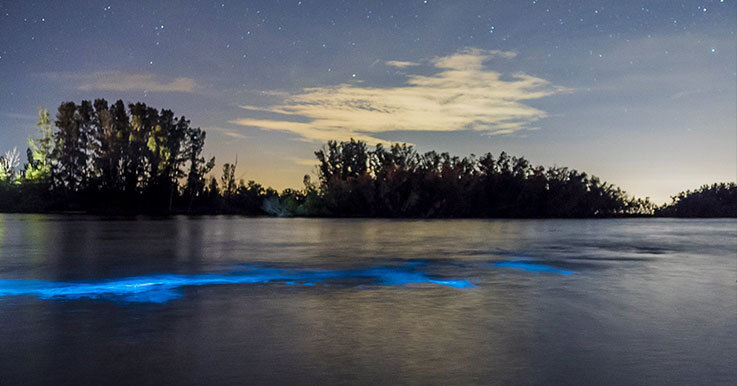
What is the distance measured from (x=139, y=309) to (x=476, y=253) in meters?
8.67

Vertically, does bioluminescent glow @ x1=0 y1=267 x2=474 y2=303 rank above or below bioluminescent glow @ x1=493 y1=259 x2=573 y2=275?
below

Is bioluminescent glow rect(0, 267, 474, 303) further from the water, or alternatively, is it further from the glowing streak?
the glowing streak

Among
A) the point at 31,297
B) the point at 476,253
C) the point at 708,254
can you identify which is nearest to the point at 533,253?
the point at 476,253

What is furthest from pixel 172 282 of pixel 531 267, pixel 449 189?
pixel 449 189

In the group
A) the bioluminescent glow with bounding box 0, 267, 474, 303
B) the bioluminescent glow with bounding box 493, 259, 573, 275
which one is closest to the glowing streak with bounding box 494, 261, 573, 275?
the bioluminescent glow with bounding box 493, 259, 573, 275

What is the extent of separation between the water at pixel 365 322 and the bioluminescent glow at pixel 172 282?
3cm

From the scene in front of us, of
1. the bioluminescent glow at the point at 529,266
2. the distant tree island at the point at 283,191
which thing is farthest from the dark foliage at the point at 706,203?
the bioluminescent glow at the point at 529,266

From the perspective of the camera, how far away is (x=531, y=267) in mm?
10742

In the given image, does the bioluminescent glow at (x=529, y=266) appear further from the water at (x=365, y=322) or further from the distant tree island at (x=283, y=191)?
the distant tree island at (x=283, y=191)

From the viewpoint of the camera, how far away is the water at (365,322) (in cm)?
393

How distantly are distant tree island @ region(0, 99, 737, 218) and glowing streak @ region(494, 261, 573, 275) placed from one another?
1414 inches

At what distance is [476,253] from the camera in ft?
44.8

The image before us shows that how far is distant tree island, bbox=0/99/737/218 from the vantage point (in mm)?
48844

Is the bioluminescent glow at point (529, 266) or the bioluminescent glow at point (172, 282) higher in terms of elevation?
the bioluminescent glow at point (529, 266)
